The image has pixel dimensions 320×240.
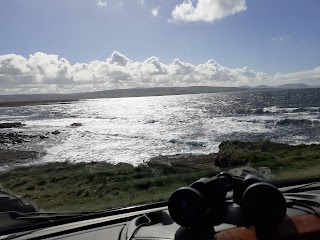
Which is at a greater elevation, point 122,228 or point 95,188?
point 122,228

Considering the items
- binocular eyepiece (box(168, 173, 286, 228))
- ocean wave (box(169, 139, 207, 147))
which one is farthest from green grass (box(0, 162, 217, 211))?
ocean wave (box(169, 139, 207, 147))

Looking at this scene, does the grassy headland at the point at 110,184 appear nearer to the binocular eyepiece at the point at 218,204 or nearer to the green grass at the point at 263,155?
the green grass at the point at 263,155

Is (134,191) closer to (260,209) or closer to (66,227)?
(66,227)

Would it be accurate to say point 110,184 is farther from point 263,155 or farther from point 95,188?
point 263,155

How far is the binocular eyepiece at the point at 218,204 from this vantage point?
6.99 feet

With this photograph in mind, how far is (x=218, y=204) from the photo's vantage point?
2.54 meters

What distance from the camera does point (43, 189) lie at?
1300 centimetres

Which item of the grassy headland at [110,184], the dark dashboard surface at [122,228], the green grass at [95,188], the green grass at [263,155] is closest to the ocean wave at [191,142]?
the green grass at [263,155]

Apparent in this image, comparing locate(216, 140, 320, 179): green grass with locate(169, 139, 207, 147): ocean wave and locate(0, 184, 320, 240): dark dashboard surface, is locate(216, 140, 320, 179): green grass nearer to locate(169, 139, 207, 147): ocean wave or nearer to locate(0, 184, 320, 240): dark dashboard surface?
locate(169, 139, 207, 147): ocean wave

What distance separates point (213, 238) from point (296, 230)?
0.48 metres

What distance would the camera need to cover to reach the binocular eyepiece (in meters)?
2.13

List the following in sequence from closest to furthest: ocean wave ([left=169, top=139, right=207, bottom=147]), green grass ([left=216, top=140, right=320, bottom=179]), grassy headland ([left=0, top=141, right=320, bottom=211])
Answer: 1. grassy headland ([left=0, top=141, right=320, bottom=211])
2. green grass ([left=216, top=140, right=320, bottom=179])
3. ocean wave ([left=169, top=139, right=207, bottom=147])

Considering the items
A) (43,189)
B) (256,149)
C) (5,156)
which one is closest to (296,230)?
(43,189)

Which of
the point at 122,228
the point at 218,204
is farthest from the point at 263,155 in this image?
the point at 218,204
